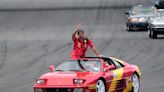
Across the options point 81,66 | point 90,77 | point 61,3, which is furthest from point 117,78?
point 61,3

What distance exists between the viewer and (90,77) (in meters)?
13.7

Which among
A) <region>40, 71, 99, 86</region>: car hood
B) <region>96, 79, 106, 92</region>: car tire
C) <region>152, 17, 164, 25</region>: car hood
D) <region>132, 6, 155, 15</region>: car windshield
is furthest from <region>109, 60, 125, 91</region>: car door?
<region>132, 6, 155, 15</region>: car windshield

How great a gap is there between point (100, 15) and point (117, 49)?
1885 cm

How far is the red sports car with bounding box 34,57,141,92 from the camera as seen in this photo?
13586 millimetres

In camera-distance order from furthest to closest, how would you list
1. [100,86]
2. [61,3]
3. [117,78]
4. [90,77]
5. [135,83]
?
1. [61,3]
2. [135,83]
3. [117,78]
4. [100,86]
5. [90,77]

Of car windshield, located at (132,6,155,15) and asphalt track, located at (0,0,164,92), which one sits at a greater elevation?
car windshield, located at (132,6,155,15)

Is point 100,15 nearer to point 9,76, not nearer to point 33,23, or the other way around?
point 33,23

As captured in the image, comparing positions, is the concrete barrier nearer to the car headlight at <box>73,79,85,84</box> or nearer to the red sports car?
the red sports car

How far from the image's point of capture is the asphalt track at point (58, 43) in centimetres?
1955

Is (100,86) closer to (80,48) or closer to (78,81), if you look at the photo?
(78,81)

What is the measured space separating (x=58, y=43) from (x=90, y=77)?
16420mm

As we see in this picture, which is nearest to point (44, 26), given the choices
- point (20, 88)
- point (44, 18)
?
point (44, 18)

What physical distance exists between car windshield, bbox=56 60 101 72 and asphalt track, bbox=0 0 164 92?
1.88 metres

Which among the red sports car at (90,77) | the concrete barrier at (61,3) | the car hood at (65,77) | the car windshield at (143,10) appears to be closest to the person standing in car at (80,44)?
the red sports car at (90,77)
